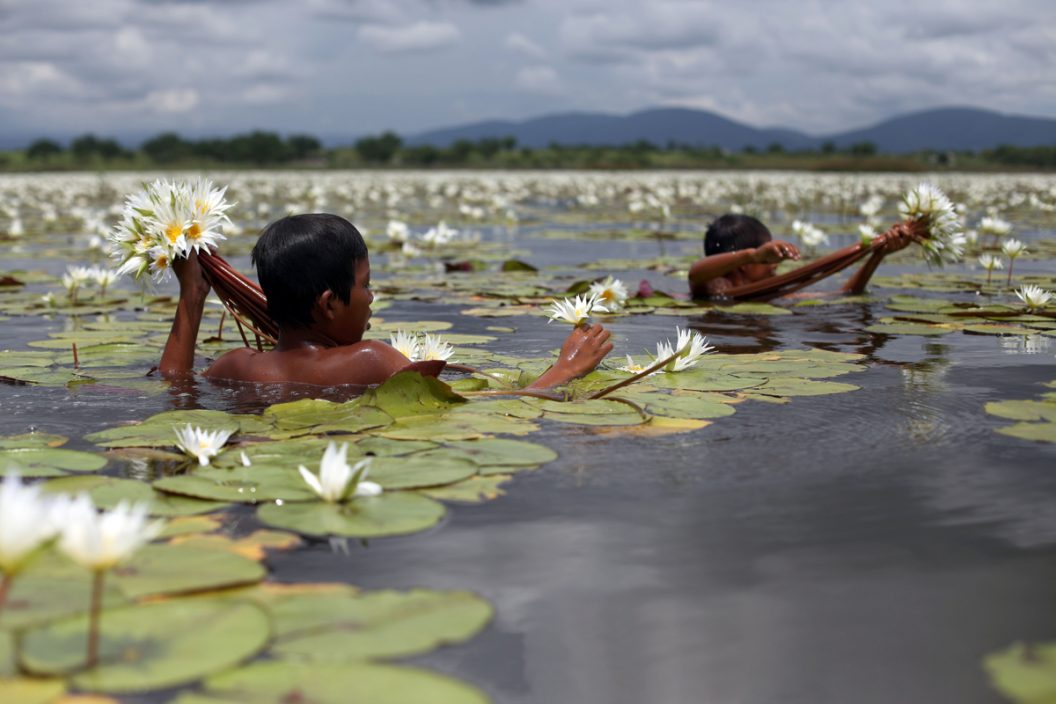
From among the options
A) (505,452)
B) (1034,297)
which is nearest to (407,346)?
(505,452)

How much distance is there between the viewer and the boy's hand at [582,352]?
14.2ft

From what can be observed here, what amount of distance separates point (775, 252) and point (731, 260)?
2.20 ft

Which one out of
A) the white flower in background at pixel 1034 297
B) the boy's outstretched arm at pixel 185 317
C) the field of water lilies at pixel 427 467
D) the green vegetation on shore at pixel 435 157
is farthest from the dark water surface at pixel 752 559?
the green vegetation on shore at pixel 435 157

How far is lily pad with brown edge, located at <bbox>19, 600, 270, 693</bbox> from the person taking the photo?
70.4 inches

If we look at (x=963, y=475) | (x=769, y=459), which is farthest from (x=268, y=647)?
(x=963, y=475)

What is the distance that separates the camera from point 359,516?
269 centimetres

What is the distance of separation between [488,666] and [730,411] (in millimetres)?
2125

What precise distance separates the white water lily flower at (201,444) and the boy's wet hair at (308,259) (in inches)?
40.7

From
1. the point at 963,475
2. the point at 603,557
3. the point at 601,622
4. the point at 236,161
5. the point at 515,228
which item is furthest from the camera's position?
the point at 236,161

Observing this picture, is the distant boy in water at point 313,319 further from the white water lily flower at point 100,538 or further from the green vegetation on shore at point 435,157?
the green vegetation on shore at point 435,157

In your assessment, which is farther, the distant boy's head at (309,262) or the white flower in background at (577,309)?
the white flower in background at (577,309)

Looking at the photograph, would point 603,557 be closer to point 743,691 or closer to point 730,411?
point 743,691

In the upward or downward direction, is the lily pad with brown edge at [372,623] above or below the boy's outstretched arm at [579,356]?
below

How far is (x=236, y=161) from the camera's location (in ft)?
170
